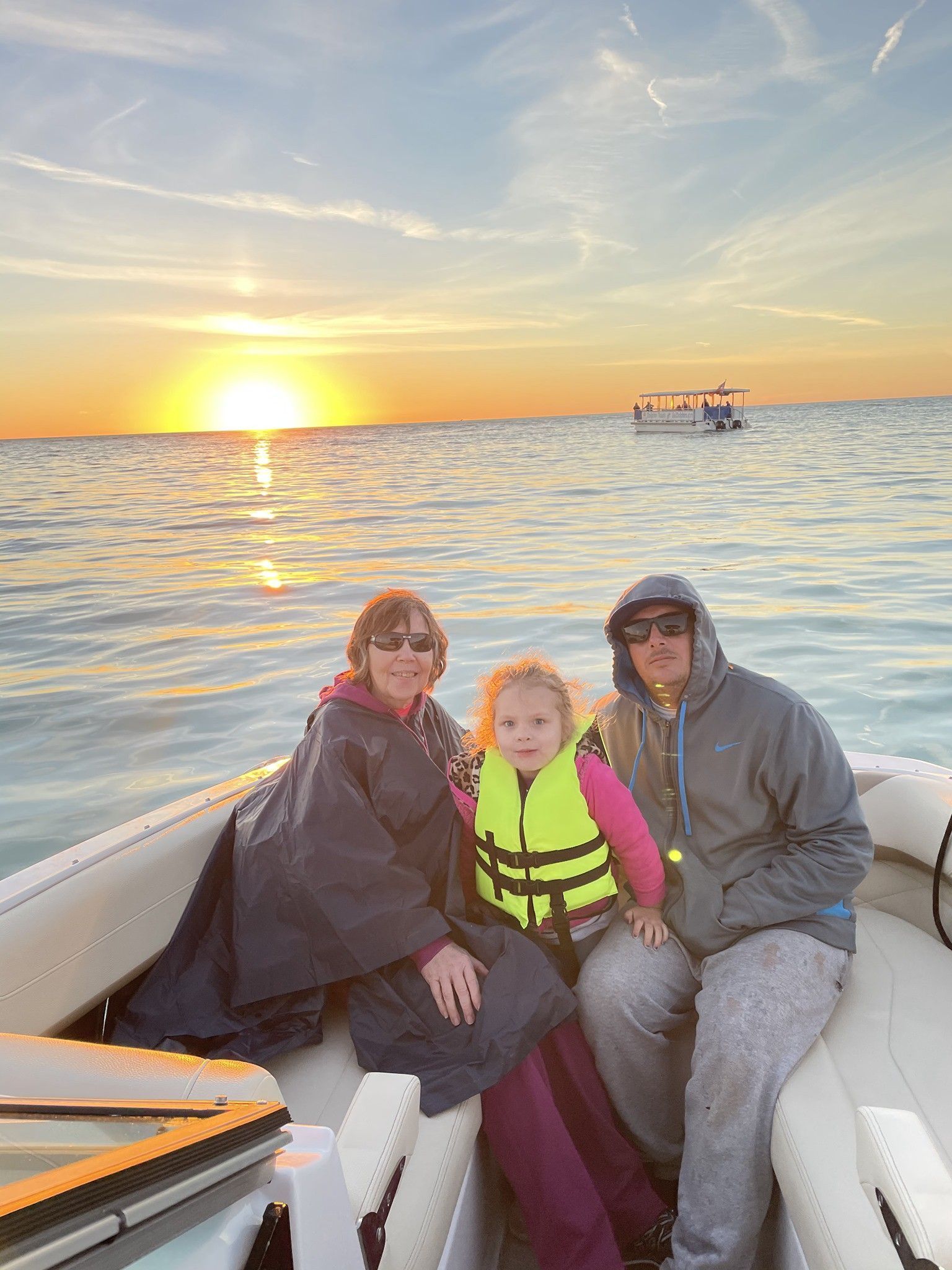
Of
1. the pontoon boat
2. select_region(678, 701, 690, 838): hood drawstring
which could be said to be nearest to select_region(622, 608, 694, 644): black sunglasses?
select_region(678, 701, 690, 838): hood drawstring

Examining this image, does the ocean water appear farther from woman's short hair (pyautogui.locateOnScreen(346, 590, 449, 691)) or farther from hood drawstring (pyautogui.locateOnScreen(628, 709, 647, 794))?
hood drawstring (pyautogui.locateOnScreen(628, 709, 647, 794))

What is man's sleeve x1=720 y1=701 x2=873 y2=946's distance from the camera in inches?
81.7

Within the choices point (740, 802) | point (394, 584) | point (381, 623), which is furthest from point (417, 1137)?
point (394, 584)

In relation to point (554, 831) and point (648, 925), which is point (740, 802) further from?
point (554, 831)

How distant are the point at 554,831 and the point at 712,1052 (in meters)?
0.58

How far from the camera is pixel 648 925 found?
2.17m

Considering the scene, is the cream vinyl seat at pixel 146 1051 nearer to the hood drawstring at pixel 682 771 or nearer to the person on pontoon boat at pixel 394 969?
the person on pontoon boat at pixel 394 969

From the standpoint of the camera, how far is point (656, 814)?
2.31 metres

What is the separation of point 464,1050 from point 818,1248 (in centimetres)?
74

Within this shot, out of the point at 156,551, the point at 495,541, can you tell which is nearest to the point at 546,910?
the point at 495,541

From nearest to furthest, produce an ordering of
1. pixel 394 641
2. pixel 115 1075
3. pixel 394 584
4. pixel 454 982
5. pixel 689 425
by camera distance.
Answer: pixel 115 1075, pixel 454 982, pixel 394 641, pixel 394 584, pixel 689 425

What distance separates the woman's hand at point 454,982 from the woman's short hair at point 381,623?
76cm

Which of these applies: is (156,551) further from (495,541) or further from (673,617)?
(673,617)

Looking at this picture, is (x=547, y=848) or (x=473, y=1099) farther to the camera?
(x=547, y=848)
